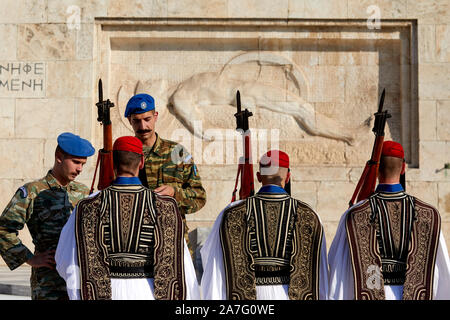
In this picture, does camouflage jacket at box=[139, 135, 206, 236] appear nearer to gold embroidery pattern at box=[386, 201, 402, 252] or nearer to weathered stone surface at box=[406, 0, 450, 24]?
gold embroidery pattern at box=[386, 201, 402, 252]

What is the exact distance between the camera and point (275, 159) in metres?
4.61

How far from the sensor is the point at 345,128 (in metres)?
10.0

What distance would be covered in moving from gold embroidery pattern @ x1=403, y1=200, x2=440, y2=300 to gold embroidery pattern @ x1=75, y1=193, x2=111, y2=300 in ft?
5.65

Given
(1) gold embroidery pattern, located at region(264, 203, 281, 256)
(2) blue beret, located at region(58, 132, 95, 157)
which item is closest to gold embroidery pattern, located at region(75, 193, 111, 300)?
(2) blue beret, located at region(58, 132, 95, 157)

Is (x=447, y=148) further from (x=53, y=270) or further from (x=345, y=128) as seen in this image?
(x=53, y=270)

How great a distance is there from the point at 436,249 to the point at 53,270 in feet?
7.39

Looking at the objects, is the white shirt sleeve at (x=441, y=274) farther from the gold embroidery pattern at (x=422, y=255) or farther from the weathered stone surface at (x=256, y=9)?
the weathered stone surface at (x=256, y=9)

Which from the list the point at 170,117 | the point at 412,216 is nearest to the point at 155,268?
Result: the point at 412,216

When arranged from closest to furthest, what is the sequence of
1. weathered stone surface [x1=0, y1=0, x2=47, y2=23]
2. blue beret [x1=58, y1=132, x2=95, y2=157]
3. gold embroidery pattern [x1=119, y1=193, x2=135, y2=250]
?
gold embroidery pattern [x1=119, y1=193, x2=135, y2=250]
blue beret [x1=58, y1=132, x2=95, y2=157]
weathered stone surface [x1=0, y1=0, x2=47, y2=23]

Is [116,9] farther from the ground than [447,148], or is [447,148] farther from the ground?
[116,9]

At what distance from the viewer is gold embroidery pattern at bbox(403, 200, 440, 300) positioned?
175 inches

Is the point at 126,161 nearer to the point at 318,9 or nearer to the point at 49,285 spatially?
the point at 49,285
